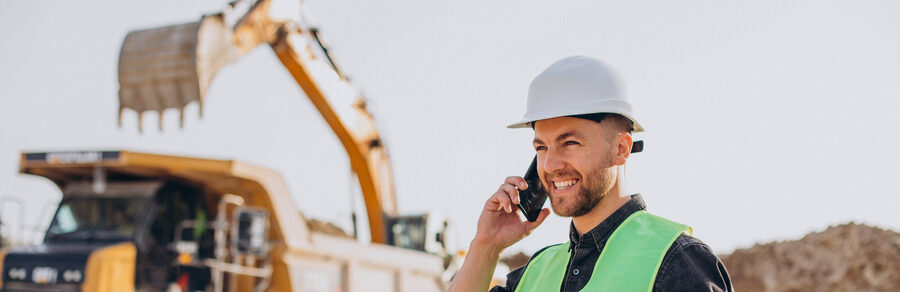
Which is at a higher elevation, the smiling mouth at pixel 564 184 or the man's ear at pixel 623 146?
the man's ear at pixel 623 146

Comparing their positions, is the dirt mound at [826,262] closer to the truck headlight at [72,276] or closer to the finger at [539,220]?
the truck headlight at [72,276]

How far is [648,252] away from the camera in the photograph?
2.15 meters

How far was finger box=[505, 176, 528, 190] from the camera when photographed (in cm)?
255

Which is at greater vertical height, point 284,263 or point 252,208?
point 252,208

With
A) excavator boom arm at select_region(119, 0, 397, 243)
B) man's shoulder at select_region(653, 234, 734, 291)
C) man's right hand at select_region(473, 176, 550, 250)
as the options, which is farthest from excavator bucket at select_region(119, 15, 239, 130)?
man's shoulder at select_region(653, 234, 734, 291)

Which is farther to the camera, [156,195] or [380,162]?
[380,162]

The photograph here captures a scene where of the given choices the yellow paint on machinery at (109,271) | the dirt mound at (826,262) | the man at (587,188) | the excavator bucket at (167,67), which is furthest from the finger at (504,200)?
the dirt mound at (826,262)

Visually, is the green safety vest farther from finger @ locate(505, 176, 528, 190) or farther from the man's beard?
finger @ locate(505, 176, 528, 190)

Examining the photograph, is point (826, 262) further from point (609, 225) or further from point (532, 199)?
point (609, 225)

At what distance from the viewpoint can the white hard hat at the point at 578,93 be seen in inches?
96.5

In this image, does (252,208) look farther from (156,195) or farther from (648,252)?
(648,252)

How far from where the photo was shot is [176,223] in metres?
7.24

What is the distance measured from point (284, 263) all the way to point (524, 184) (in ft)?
16.4

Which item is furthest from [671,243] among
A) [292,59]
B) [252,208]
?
[292,59]
